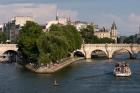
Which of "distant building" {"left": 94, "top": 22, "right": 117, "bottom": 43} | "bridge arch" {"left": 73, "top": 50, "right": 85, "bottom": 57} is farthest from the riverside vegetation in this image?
"distant building" {"left": 94, "top": 22, "right": 117, "bottom": 43}

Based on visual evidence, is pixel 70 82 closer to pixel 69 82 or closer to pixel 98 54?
pixel 69 82

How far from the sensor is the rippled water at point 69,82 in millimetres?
45094

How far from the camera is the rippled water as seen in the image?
1775 inches

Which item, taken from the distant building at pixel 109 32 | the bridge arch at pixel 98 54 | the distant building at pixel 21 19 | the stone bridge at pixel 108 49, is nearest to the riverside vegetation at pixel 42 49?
the stone bridge at pixel 108 49

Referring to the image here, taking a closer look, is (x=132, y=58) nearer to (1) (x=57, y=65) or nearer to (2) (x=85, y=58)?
(2) (x=85, y=58)

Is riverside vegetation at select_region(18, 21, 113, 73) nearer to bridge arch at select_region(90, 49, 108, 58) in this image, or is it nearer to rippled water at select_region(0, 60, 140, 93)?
rippled water at select_region(0, 60, 140, 93)

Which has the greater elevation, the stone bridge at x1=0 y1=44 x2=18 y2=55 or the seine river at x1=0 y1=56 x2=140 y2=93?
the stone bridge at x1=0 y1=44 x2=18 y2=55

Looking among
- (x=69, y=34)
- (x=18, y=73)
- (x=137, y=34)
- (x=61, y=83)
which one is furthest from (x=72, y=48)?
(x=137, y=34)

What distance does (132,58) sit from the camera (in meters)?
93.5

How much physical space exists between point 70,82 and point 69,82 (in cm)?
9

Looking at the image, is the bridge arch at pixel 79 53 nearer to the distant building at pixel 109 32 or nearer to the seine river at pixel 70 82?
the seine river at pixel 70 82

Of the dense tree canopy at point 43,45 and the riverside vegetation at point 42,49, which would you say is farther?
the dense tree canopy at point 43,45

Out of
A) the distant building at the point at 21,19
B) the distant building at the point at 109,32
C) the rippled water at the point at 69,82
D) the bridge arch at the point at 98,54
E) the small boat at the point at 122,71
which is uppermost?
the distant building at the point at 21,19

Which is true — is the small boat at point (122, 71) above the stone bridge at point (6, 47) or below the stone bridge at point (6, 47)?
below
